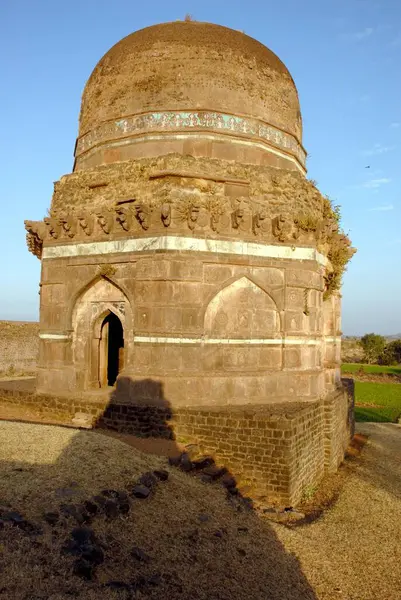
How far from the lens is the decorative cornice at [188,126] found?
11203 millimetres

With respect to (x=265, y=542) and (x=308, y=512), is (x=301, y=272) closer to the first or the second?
(x=308, y=512)

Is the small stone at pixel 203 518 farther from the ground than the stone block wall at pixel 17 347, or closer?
closer

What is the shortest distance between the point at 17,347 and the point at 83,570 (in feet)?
61.7

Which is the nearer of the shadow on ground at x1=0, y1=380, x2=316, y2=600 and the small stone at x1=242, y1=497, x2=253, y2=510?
the shadow on ground at x1=0, y1=380, x2=316, y2=600

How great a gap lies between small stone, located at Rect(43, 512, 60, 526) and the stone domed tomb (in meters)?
4.20

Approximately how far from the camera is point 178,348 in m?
9.80

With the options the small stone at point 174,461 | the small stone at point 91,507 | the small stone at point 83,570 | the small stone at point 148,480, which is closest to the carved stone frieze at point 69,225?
the small stone at point 174,461

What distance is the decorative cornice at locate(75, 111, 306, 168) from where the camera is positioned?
441 inches

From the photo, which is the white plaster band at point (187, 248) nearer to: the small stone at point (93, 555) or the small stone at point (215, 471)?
the small stone at point (215, 471)

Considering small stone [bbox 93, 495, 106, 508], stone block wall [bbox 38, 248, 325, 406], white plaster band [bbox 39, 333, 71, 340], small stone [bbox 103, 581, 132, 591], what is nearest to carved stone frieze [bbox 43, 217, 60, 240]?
stone block wall [bbox 38, 248, 325, 406]

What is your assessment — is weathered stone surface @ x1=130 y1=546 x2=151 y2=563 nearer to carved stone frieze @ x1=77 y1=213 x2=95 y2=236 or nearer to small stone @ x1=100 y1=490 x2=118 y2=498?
small stone @ x1=100 y1=490 x2=118 y2=498

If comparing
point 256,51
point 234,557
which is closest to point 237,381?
point 234,557

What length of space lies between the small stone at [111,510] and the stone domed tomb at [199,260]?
3409 millimetres

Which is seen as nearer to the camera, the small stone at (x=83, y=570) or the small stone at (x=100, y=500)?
the small stone at (x=83, y=570)
